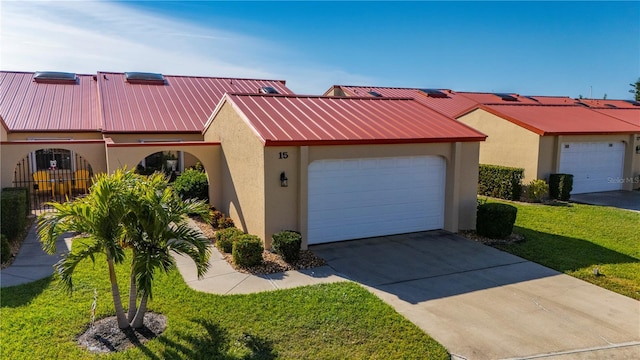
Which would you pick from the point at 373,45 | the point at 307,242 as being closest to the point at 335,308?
the point at 307,242

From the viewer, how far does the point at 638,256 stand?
10.4m

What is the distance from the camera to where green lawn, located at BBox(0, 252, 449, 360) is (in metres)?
5.79

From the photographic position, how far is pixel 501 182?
60.1 ft

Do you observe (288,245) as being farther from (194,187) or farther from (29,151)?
(29,151)

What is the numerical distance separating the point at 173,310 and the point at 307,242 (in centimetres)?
417

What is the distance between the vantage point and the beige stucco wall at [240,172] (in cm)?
1031

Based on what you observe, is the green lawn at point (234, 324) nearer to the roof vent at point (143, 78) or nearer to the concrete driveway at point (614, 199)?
the concrete driveway at point (614, 199)

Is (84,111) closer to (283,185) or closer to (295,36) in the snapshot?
(295,36)

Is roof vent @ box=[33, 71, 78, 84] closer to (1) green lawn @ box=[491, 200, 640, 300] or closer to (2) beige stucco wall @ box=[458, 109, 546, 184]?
(2) beige stucco wall @ box=[458, 109, 546, 184]

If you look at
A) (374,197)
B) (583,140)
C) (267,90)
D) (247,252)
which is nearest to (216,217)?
(247,252)

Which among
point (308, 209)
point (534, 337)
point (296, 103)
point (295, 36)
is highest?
point (295, 36)

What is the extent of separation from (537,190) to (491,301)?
11207mm

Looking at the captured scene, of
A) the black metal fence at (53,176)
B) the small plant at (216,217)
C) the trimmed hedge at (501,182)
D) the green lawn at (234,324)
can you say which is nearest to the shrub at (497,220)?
the green lawn at (234,324)

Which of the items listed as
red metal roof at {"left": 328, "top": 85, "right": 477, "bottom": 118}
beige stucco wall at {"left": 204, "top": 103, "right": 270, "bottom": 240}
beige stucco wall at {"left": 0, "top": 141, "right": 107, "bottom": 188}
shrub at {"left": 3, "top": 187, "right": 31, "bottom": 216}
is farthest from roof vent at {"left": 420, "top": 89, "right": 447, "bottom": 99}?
shrub at {"left": 3, "top": 187, "right": 31, "bottom": 216}
